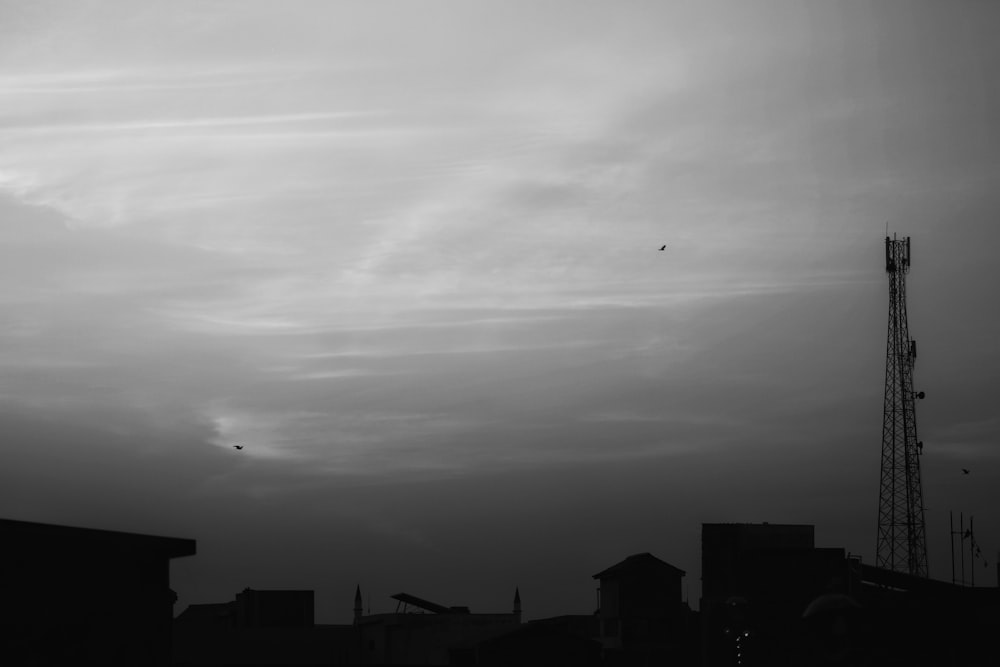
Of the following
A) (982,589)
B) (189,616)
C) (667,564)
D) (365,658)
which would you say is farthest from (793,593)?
(189,616)

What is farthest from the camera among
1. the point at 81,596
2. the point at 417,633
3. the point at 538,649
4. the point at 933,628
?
the point at 417,633

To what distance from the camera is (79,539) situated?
34562 mm

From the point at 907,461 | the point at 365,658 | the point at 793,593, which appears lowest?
the point at 365,658

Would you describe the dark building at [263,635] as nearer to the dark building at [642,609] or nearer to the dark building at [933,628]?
the dark building at [642,609]

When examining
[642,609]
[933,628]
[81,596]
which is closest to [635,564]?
[642,609]

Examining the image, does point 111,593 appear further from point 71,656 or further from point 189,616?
point 189,616

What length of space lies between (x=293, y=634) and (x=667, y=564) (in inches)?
1032

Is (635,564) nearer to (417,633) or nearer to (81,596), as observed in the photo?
(417,633)

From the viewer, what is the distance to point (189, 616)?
3612 inches

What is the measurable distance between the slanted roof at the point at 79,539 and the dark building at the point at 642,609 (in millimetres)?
41509

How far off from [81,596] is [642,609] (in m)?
46.3

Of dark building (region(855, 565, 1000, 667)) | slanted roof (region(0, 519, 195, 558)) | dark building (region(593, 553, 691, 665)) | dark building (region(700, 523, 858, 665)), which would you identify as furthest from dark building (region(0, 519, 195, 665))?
dark building (region(593, 553, 691, 665))

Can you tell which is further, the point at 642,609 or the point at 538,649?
the point at 642,609

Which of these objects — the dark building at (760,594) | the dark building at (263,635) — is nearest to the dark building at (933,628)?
the dark building at (760,594)
